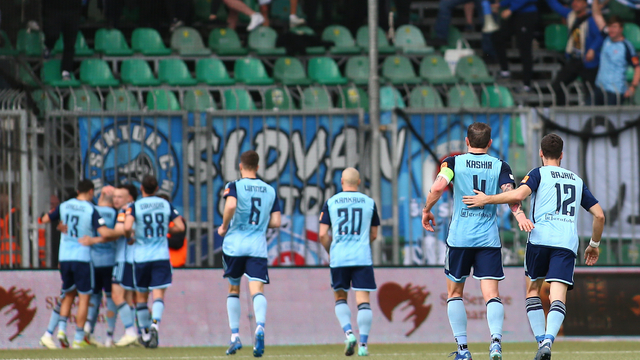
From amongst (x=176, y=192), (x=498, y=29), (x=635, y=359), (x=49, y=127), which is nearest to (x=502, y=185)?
(x=635, y=359)

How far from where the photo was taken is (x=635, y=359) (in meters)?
7.08

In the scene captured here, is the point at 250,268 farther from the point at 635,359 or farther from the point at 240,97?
the point at 240,97

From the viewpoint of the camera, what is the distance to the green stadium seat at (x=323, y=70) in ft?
45.7

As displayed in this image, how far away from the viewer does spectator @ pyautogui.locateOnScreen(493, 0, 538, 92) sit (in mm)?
14375

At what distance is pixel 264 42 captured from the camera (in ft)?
48.2

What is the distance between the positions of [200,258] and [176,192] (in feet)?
3.30

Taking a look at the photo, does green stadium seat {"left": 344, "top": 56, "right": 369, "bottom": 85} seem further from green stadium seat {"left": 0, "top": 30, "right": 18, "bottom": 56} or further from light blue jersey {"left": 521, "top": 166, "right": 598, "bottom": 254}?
light blue jersey {"left": 521, "top": 166, "right": 598, "bottom": 254}

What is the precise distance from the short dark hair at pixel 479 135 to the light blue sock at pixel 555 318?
1240mm

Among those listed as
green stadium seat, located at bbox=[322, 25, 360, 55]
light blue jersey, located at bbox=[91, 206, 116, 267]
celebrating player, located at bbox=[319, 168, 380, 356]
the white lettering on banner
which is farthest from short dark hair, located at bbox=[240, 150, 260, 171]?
green stadium seat, located at bbox=[322, 25, 360, 55]

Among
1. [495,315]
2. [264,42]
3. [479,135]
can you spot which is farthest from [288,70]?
[495,315]

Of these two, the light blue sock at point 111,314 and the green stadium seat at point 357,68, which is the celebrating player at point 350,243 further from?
the green stadium seat at point 357,68

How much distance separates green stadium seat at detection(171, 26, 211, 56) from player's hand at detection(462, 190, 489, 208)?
890 centimetres

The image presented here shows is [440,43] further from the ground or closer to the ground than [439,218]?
further from the ground

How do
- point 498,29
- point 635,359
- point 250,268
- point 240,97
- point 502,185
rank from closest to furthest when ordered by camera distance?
point 502,185 < point 635,359 < point 250,268 < point 240,97 < point 498,29
